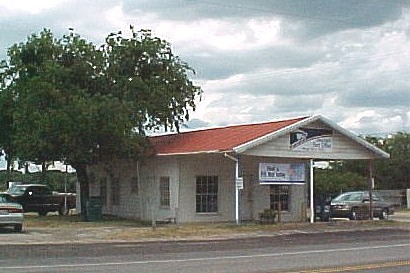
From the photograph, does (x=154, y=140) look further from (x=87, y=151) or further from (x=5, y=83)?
(x=5, y=83)

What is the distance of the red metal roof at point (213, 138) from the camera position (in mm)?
34375

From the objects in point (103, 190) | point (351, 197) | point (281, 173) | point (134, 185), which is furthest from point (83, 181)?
point (351, 197)

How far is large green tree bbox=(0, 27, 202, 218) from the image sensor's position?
35719 millimetres

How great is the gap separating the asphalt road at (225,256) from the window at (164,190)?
325 inches

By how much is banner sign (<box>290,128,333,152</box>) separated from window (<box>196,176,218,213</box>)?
423 centimetres

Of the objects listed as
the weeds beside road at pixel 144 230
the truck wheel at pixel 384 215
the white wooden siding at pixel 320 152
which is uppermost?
the white wooden siding at pixel 320 152

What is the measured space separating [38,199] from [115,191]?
6.07 m

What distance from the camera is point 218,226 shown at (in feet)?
110

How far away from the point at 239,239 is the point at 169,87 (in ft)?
40.3

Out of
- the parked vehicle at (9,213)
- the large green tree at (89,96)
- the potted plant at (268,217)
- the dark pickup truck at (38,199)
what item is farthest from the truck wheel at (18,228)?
the dark pickup truck at (38,199)

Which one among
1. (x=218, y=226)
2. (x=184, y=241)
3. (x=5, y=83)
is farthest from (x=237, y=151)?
(x=5, y=83)

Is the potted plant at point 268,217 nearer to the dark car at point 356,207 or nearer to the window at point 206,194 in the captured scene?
the window at point 206,194

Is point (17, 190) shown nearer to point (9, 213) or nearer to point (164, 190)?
point (164, 190)

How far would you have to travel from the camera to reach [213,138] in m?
37.3
